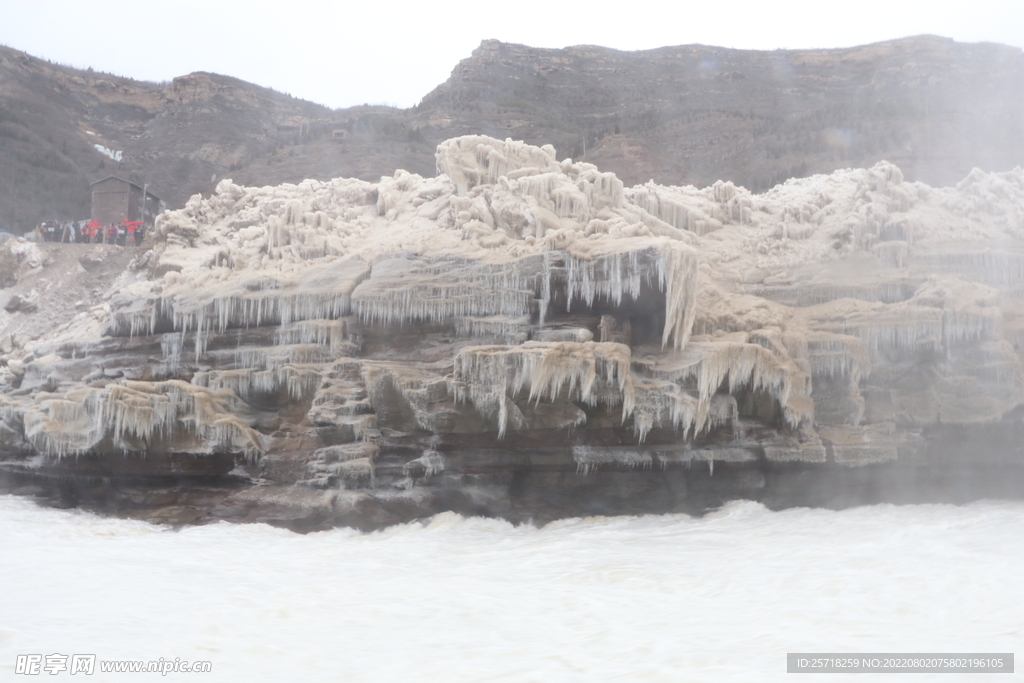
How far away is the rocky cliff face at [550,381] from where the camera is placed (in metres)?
9.09

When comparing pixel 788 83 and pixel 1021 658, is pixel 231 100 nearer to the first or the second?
pixel 788 83

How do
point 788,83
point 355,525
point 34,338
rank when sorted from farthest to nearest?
point 788,83 → point 34,338 → point 355,525

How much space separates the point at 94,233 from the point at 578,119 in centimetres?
2642

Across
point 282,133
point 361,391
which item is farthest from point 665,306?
point 282,133

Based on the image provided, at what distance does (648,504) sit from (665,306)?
297 centimetres

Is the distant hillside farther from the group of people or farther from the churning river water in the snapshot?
the churning river water

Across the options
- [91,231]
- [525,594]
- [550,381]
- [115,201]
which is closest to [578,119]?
[115,201]

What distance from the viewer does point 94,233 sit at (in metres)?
20.0

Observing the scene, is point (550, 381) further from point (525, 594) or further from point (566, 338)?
point (525, 594)

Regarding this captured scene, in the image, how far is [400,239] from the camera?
11.4 meters

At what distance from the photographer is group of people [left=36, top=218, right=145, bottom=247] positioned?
63.5 feet

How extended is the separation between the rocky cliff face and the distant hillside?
53.4 ft

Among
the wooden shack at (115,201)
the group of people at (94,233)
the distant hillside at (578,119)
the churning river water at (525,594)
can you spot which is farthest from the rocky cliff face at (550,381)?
the distant hillside at (578,119)

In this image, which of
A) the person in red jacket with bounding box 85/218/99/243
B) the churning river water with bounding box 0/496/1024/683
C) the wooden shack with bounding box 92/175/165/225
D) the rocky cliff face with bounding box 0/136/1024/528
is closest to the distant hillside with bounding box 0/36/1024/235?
the wooden shack with bounding box 92/175/165/225
